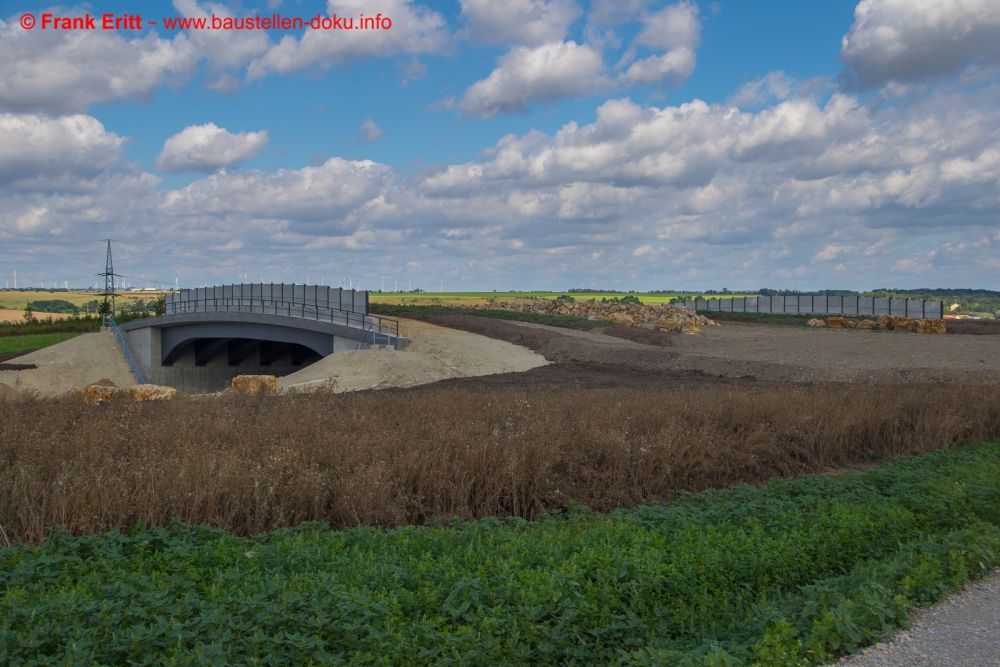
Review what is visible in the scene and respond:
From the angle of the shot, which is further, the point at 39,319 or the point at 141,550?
the point at 39,319

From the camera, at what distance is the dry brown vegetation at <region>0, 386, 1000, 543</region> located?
7.84 metres

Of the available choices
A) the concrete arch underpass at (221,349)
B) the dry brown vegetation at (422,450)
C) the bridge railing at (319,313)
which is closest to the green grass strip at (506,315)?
the concrete arch underpass at (221,349)

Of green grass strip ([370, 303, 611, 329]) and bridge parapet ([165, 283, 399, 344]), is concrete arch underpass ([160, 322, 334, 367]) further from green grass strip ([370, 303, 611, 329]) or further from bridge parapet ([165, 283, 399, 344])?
green grass strip ([370, 303, 611, 329])

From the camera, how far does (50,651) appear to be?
179 inches

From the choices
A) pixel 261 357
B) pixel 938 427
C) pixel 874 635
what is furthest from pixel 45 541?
pixel 261 357

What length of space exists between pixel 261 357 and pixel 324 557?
54.5 meters

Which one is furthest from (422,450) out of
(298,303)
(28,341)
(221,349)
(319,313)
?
(28,341)

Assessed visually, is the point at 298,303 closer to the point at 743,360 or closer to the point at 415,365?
the point at 415,365

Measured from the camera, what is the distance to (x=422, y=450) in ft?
32.2

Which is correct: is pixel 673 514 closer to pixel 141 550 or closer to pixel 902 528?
pixel 902 528

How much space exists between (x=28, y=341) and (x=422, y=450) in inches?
2503

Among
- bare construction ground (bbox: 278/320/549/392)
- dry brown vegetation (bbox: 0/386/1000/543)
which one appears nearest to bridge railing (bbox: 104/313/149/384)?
bare construction ground (bbox: 278/320/549/392)

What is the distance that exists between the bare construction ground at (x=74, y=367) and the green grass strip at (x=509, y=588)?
3993 centimetres

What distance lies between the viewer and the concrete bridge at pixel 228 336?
155ft
